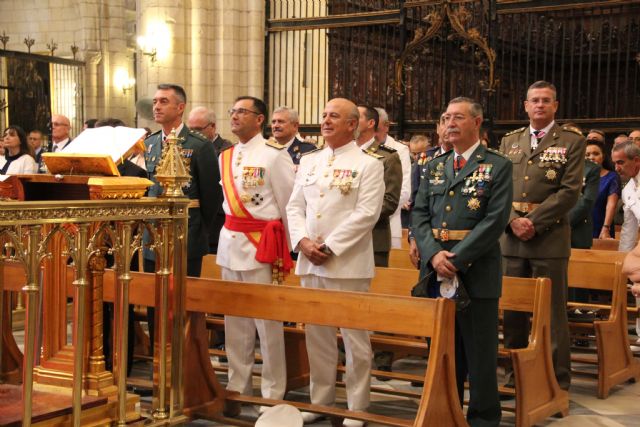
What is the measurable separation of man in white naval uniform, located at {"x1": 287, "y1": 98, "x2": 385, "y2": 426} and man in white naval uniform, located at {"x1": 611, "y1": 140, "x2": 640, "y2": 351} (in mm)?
2886

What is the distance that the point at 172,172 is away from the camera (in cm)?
383

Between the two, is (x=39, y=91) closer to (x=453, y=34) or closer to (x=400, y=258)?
(x=453, y=34)

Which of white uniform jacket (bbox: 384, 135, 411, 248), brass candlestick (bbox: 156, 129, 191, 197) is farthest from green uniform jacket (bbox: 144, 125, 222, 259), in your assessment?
white uniform jacket (bbox: 384, 135, 411, 248)

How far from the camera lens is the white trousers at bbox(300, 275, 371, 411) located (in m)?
4.44

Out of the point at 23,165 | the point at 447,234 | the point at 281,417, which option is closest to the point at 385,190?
the point at 447,234

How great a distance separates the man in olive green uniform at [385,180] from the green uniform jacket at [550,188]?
76cm

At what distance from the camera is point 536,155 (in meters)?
5.10

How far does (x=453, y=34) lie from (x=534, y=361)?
19.7 ft

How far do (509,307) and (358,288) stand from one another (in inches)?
31.7

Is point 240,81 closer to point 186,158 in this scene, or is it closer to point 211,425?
point 186,158

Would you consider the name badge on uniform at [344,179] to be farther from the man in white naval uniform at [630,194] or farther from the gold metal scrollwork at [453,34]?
the gold metal scrollwork at [453,34]

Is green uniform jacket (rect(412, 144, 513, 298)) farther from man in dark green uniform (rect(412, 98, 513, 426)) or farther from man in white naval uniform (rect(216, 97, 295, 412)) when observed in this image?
man in white naval uniform (rect(216, 97, 295, 412))

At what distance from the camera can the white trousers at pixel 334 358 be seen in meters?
4.44

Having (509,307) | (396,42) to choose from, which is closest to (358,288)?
(509,307)
